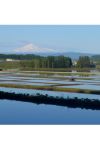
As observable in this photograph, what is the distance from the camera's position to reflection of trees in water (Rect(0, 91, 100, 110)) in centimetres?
568

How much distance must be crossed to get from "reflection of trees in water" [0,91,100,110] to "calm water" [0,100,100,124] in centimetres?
4

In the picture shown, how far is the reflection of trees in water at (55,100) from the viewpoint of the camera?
568cm

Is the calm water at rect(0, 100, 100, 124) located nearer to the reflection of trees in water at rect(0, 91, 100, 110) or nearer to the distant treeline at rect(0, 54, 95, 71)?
the reflection of trees in water at rect(0, 91, 100, 110)

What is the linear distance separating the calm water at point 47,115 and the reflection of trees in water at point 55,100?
0.04 m

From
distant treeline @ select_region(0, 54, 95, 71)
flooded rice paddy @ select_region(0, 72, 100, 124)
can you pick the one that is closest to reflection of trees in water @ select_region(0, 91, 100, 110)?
flooded rice paddy @ select_region(0, 72, 100, 124)

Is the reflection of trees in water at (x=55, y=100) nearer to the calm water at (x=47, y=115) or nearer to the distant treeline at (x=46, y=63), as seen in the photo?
the calm water at (x=47, y=115)

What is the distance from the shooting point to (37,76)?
5.73m

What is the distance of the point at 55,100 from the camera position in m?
5.70

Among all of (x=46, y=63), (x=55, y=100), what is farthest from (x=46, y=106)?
(x=46, y=63)

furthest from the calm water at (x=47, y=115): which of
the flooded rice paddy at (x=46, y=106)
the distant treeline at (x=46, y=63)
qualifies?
the distant treeline at (x=46, y=63)

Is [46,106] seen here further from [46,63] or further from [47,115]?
[46,63]

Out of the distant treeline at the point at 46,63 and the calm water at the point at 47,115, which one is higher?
the distant treeline at the point at 46,63

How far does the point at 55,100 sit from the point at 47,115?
0.55ft
